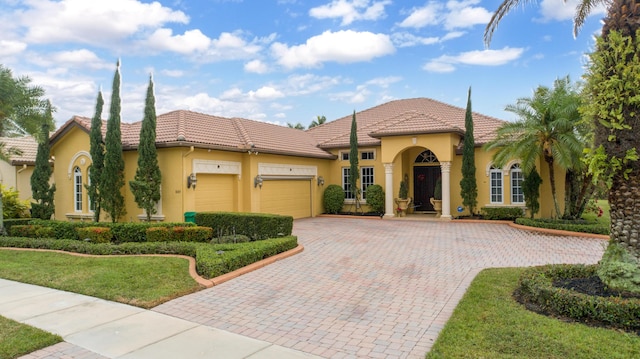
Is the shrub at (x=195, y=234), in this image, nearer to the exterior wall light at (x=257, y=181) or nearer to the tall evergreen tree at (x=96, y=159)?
the tall evergreen tree at (x=96, y=159)

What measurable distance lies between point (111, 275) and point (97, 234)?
428 cm

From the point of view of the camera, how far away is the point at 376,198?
2016cm

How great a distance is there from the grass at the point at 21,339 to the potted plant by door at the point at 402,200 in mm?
16124

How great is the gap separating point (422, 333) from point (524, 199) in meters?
13.9

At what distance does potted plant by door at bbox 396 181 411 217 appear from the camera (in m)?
19.6

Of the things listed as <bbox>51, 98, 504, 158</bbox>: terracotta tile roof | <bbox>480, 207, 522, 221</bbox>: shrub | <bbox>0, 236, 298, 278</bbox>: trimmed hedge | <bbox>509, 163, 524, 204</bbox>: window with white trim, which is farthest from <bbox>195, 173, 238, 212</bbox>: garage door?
<bbox>509, 163, 524, 204</bbox>: window with white trim

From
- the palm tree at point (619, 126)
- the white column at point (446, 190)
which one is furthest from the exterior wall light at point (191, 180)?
the palm tree at point (619, 126)

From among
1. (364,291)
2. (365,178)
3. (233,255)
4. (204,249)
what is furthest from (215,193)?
(364,291)

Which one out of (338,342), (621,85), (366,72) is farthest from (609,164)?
(366,72)

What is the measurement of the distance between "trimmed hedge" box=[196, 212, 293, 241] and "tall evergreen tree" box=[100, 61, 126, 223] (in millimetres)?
3342

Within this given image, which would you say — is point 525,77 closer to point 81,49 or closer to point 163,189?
point 163,189

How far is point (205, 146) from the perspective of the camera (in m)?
14.5

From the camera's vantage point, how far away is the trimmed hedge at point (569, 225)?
13342mm

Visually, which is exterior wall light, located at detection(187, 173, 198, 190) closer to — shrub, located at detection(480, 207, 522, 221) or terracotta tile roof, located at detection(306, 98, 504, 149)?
terracotta tile roof, located at detection(306, 98, 504, 149)
